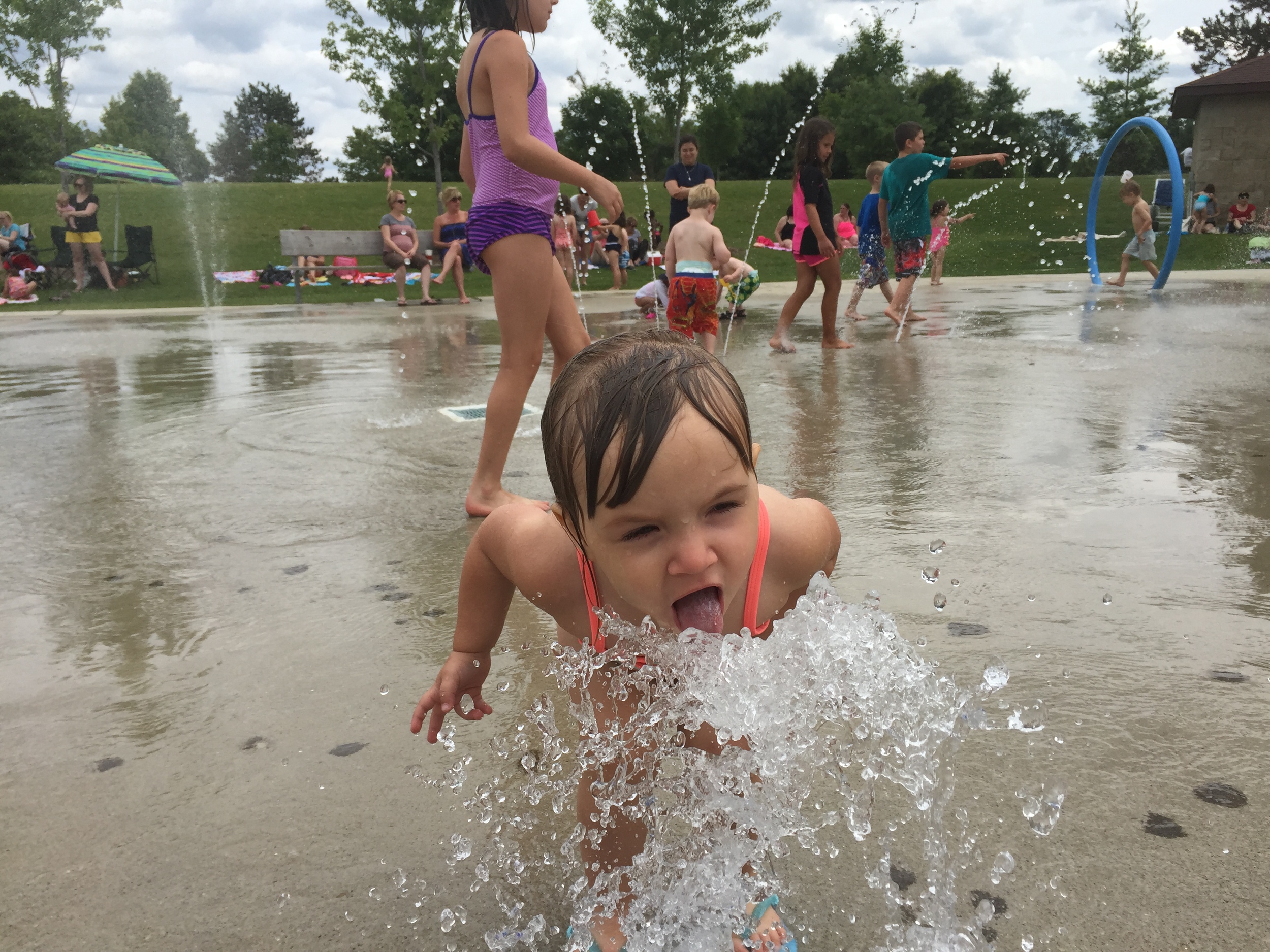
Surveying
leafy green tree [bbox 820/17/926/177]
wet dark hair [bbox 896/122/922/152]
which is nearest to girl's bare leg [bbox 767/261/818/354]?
wet dark hair [bbox 896/122/922/152]

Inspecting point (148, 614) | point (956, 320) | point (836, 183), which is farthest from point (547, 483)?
point (836, 183)

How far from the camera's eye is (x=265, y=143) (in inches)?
2628

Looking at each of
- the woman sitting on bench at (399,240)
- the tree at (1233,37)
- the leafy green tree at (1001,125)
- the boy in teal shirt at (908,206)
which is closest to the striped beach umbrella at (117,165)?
the woman sitting on bench at (399,240)

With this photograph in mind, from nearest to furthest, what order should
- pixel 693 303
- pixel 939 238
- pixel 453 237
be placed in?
pixel 693 303 < pixel 939 238 < pixel 453 237

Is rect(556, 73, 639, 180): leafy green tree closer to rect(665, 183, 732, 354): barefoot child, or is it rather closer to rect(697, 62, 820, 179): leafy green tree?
rect(697, 62, 820, 179): leafy green tree

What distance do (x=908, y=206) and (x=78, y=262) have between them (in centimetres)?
1380

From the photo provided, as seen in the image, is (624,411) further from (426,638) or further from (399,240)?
(399,240)

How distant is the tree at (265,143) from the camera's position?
209 ft

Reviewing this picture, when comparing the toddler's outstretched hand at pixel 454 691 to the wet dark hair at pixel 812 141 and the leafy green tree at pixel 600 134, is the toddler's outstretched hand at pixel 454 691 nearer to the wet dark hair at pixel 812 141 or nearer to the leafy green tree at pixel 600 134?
the wet dark hair at pixel 812 141

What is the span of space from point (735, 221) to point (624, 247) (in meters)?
9.16

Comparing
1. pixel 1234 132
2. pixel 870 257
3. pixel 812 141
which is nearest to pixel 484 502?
pixel 812 141

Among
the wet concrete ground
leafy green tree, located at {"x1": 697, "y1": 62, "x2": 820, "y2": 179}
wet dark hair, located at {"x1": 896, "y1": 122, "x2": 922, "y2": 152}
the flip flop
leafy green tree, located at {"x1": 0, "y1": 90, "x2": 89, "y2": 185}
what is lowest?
the flip flop

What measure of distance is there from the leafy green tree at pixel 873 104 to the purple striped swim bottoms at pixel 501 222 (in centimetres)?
4291

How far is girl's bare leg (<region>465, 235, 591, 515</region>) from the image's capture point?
129 inches
